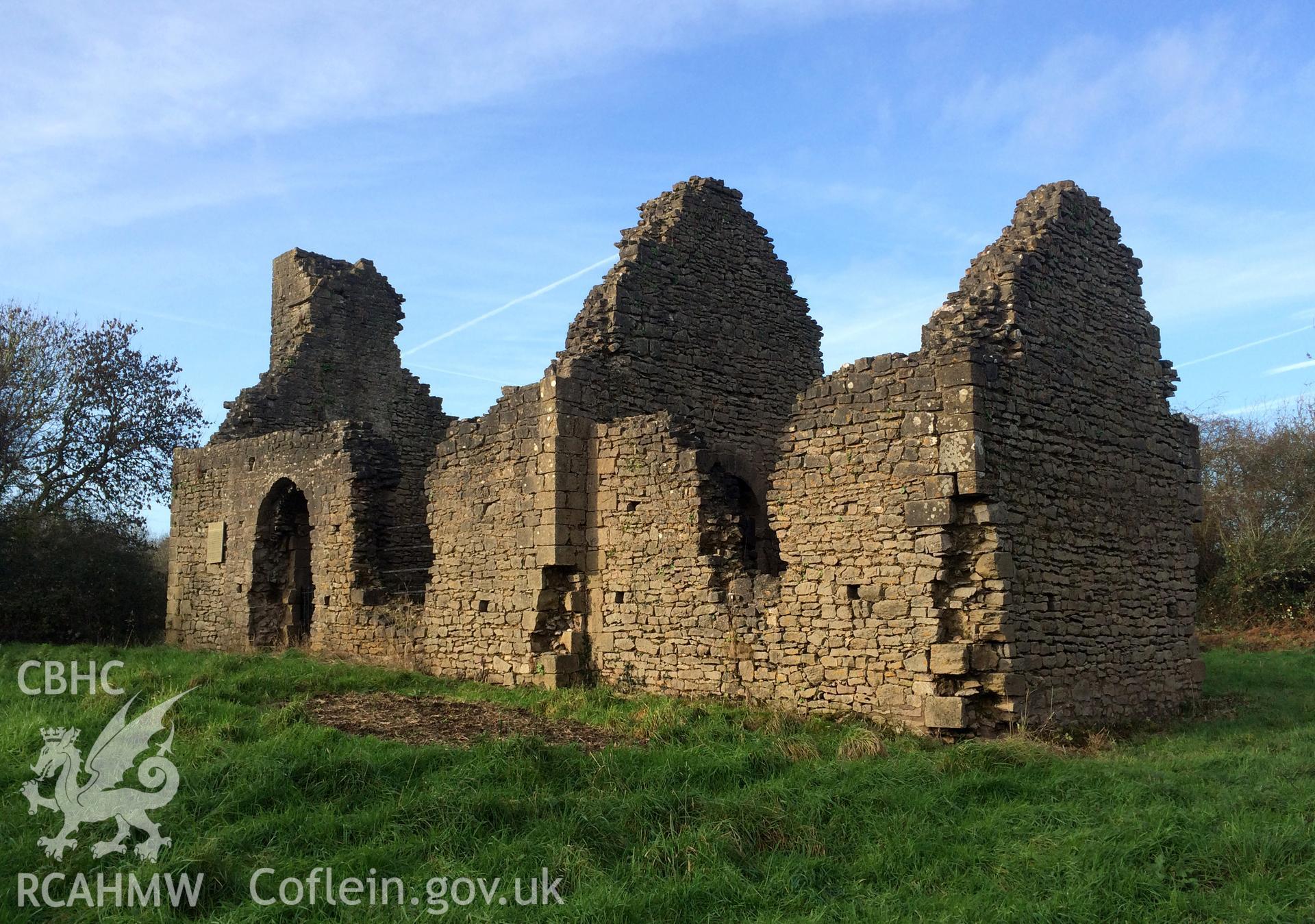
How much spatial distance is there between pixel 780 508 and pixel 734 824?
14.4 feet

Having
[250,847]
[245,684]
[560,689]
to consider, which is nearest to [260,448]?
[245,684]

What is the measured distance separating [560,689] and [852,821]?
18.0 ft

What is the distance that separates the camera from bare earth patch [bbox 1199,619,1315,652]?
19.1m

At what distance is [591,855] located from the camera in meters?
6.28

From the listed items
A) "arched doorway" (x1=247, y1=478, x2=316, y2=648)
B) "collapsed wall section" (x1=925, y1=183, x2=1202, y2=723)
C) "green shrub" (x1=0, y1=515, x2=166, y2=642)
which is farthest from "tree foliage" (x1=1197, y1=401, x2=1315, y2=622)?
"green shrub" (x1=0, y1=515, x2=166, y2=642)

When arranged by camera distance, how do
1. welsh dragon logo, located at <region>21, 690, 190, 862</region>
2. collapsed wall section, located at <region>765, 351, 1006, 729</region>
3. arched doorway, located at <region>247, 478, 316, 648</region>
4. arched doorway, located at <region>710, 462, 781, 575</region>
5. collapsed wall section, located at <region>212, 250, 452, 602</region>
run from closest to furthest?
1. welsh dragon logo, located at <region>21, 690, 190, 862</region>
2. collapsed wall section, located at <region>765, 351, 1006, 729</region>
3. arched doorway, located at <region>710, 462, 781, 575</region>
4. arched doorway, located at <region>247, 478, 316, 648</region>
5. collapsed wall section, located at <region>212, 250, 452, 602</region>

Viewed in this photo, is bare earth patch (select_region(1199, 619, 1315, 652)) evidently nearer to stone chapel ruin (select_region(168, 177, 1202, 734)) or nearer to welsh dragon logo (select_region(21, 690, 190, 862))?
stone chapel ruin (select_region(168, 177, 1202, 734))

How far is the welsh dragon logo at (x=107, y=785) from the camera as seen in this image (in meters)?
6.34

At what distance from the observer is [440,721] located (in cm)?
983

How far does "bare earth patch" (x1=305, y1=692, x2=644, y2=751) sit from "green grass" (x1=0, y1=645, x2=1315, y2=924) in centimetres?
52

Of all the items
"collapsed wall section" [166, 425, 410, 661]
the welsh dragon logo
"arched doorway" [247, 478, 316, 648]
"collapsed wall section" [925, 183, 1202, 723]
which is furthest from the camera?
"arched doorway" [247, 478, 316, 648]

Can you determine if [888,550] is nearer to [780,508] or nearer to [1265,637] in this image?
[780,508]

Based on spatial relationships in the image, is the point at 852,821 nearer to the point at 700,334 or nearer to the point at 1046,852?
the point at 1046,852

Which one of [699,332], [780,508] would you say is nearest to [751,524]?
[699,332]
